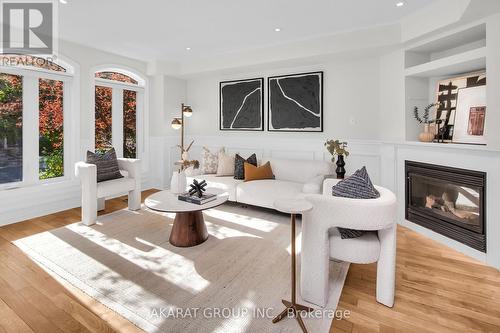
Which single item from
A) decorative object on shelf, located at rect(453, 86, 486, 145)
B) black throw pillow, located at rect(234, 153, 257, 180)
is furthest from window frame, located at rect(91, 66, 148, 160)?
decorative object on shelf, located at rect(453, 86, 486, 145)

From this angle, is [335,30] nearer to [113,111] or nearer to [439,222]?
[439,222]

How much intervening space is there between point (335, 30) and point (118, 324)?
4193mm

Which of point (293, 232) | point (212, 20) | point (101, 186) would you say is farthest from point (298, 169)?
point (101, 186)

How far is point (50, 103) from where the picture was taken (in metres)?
4.42

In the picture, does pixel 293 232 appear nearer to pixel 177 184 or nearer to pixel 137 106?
pixel 177 184

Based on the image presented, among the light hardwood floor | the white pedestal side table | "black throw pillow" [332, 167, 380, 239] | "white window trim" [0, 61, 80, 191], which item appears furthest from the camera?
"white window trim" [0, 61, 80, 191]

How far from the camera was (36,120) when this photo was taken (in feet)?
13.9

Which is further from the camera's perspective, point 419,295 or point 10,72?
point 10,72

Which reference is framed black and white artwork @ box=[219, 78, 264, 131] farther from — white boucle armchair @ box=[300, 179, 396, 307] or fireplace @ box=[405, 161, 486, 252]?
white boucle armchair @ box=[300, 179, 396, 307]

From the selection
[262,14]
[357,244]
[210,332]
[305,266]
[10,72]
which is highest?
[262,14]

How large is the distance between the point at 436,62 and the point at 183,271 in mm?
3722

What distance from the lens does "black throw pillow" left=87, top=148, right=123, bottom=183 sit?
402cm

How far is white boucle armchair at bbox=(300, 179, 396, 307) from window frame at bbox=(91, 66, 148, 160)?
432cm

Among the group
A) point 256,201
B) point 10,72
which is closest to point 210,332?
point 256,201
